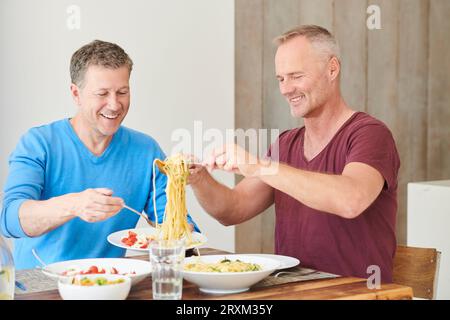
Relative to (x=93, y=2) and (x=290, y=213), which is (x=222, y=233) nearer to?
(x=93, y=2)

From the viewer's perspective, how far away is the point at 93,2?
4.05 metres

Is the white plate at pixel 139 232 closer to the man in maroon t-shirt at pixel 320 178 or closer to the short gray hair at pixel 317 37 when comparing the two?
the man in maroon t-shirt at pixel 320 178

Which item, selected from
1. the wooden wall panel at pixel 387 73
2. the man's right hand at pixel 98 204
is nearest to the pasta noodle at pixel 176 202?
the man's right hand at pixel 98 204

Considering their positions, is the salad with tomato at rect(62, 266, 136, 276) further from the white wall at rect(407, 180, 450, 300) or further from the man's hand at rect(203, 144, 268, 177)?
the white wall at rect(407, 180, 450, 300)

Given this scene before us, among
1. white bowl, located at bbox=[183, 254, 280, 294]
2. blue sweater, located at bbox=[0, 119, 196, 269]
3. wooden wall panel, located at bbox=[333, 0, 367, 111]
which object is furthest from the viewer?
wooden wall panel, located at bbox=[333, 0, 367, 111]

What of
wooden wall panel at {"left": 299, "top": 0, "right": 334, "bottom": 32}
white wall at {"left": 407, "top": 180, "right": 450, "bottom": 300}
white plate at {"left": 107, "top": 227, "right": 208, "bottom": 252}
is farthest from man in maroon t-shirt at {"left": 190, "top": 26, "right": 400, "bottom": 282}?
wooden wall panel at {"left": 299, "top": 0, "right": 334, "bottom": 32}

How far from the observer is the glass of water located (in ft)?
5.57

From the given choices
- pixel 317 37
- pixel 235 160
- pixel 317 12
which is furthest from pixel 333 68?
pixel 317 12

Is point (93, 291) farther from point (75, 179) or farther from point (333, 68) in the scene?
point (333, 68)

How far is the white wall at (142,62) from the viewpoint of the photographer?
3729 mm

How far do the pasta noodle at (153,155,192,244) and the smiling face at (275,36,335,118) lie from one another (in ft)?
1.83

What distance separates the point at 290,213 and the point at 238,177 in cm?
224

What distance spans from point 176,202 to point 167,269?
0.52m
